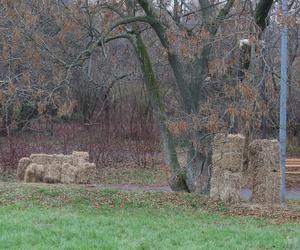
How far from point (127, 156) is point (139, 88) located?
4.43 metres

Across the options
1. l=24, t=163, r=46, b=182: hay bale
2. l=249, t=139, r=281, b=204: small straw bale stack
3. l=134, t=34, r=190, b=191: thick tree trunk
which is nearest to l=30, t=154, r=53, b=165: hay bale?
l=24, t=163, r=46, b=182: hay bale

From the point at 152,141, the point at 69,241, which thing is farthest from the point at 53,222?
the point at 152,141

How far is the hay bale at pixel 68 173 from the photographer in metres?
16.2

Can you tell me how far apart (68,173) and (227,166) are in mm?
5713

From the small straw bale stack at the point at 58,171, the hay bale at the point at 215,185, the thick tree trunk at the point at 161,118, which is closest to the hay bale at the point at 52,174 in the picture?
the small straw bale stack at the point at 58,171

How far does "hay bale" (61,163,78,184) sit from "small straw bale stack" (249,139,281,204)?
541 centimetres

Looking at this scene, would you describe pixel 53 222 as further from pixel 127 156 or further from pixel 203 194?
pixel 127 156

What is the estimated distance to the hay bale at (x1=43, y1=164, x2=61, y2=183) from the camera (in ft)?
52.9

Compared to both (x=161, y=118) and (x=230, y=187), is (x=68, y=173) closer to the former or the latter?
(x=161, y=118)

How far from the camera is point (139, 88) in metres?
29.6

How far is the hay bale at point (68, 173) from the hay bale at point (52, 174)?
0.35ft

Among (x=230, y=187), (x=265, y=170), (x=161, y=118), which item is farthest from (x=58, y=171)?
(x=265, y=170)

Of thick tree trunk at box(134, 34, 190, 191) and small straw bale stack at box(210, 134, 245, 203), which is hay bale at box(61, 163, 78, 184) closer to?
thick tree trunk at box(134, 34, 190, 191)

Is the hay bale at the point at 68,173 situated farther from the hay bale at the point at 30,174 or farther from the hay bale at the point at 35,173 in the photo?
the hay bale at the point at 30,174
